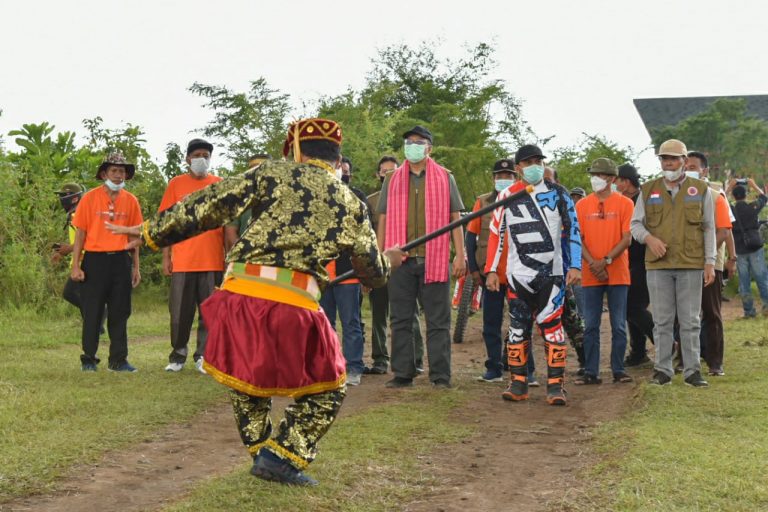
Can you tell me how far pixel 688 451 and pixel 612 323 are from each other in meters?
3.82

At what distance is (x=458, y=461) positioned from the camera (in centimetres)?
686

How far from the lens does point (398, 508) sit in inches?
223

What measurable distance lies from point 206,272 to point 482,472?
4.85 metres

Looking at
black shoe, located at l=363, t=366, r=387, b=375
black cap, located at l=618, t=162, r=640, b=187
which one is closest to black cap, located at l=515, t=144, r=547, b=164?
black cap, located at l=618, t=162, r=640, b=187

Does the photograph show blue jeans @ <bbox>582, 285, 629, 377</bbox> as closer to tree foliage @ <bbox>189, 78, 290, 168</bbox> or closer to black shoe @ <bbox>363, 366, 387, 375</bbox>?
black shoe @ <bbox>363, 366, 387, 375</bbox>

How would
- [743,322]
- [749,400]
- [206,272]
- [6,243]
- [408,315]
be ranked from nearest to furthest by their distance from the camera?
[749,400], [408,315], [206,272], [743,322], [6,243]

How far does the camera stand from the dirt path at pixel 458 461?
5824mm

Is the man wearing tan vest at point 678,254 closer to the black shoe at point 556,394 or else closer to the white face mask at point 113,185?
the black shoe at point 556,394

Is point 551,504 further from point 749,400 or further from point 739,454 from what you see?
point 749,400

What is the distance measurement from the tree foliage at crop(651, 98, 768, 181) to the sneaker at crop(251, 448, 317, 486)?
43.2 meters

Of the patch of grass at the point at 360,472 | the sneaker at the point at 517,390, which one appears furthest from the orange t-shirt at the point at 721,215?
the patch of grass at the point at 360,472

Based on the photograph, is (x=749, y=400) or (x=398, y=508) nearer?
(x=398, y=508)

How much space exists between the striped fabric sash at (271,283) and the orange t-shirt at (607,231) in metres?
5.18

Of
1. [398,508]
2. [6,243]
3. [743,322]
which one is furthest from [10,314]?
[398,508]
